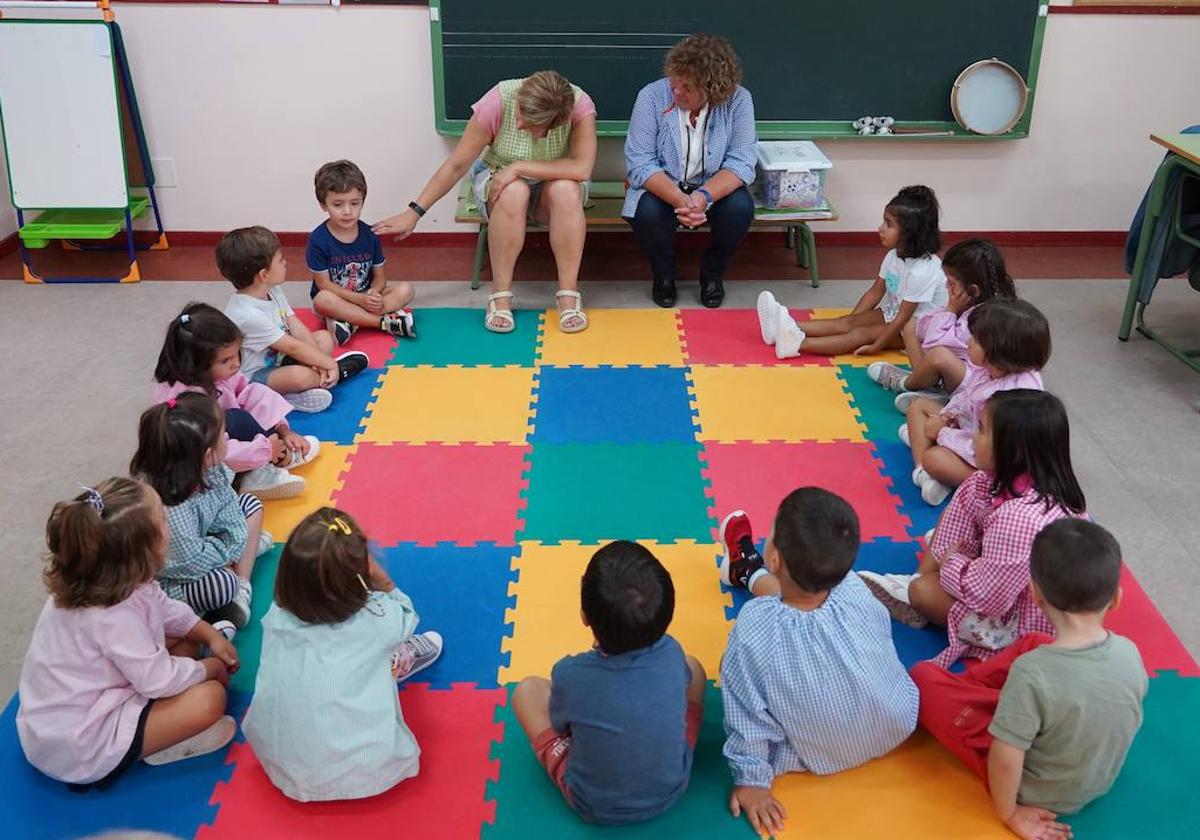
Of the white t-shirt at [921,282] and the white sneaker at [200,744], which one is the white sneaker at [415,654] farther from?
the white t-shirt at [921,282]

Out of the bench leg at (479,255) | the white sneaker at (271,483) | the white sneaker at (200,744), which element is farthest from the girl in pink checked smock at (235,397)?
the bench leg at (479,255)

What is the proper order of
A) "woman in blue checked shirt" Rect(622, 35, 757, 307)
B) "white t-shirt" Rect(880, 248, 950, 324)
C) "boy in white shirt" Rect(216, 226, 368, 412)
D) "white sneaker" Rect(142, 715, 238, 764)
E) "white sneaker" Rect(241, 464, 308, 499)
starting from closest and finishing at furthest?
1. "white sneaker" Rect(142, 715, 238, 764)
2. "white sneaker" Rect(241, 464, 308, 499)
3. "boy in white shirt" Rect(216, 226, 368, 412)
4. "white t-shirt" Rect(880, 248, 950, 324)
5. "woman in blue checked shirt" Rect(622, 35, 757, 307)

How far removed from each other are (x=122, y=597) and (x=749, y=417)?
254cm

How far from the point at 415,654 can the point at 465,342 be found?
2257 mm

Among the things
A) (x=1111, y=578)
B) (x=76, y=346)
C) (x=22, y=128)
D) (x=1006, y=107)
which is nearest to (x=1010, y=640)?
(x=1111, y=578)

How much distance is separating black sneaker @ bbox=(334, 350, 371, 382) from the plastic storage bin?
2.23 m

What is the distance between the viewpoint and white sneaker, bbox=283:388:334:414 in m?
4.39

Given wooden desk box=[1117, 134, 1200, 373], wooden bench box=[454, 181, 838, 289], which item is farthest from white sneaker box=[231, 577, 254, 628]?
wooden desk box=[1117, 134, 1200, 373]

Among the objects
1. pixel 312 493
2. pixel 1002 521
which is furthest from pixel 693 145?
pixel 1002 521

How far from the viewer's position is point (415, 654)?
302cm

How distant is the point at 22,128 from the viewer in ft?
18.3

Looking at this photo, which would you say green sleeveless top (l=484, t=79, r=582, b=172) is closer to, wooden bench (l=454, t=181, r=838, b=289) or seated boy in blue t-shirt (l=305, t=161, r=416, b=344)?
wooden bench (l=454, t=181, r=838, b=289)

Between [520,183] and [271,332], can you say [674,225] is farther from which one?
[271,332]

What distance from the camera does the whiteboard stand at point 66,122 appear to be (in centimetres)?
549
